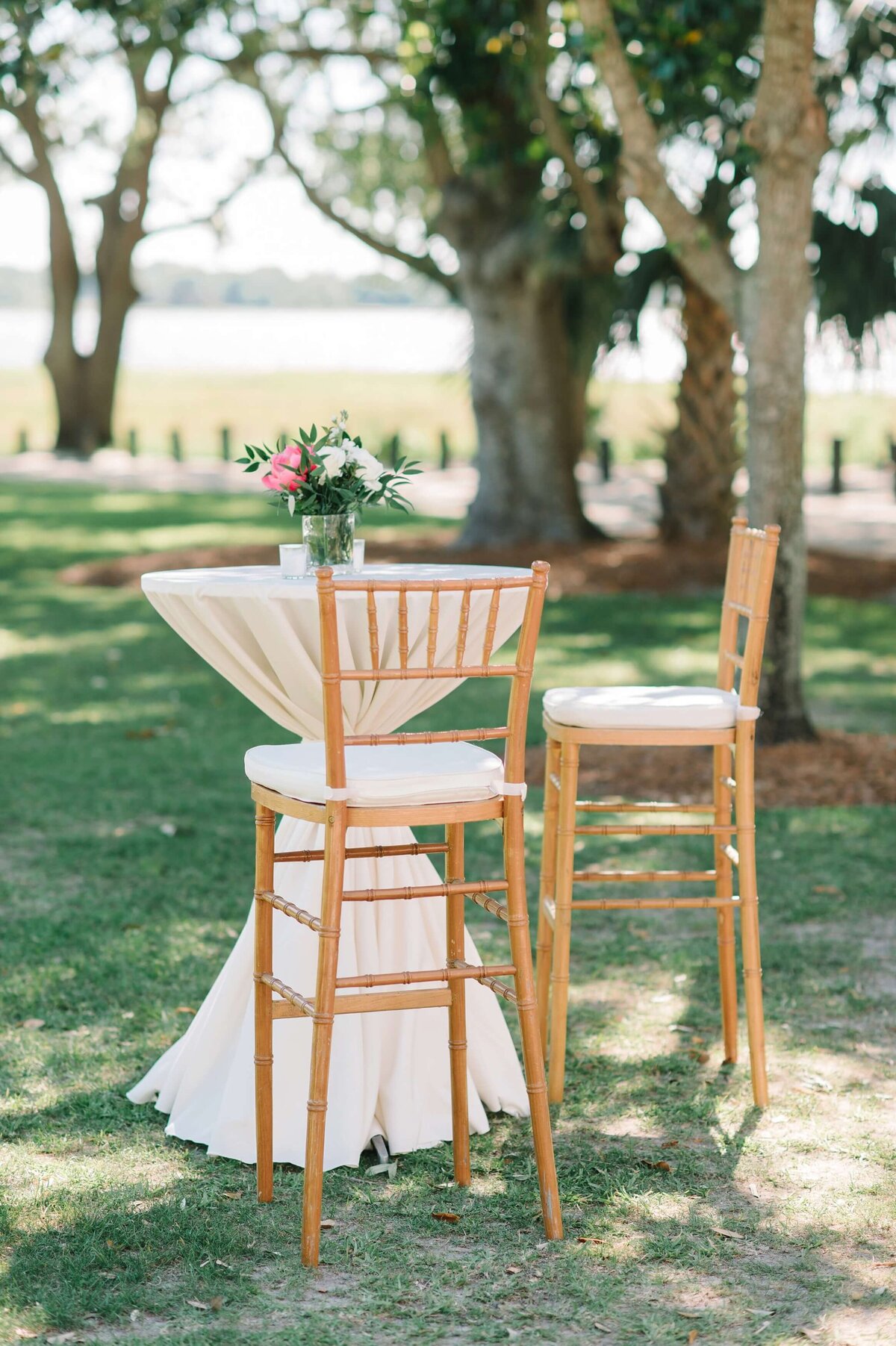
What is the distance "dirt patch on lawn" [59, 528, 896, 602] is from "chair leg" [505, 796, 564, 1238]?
9.76m

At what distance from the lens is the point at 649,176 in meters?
6.92

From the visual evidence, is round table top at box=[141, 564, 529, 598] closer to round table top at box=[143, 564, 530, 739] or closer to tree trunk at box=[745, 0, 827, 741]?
round table top at box=[143, 564, 530, 739]

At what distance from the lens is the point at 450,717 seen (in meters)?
8.28

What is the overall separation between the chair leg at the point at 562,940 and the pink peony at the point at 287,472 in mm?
894

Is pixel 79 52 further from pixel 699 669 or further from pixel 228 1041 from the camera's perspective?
pixel 228 1041

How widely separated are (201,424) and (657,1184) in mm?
37764

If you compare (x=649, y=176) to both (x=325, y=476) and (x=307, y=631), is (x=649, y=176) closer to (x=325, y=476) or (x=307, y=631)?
(x=325, y=476)

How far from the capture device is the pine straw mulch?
22.6 ft

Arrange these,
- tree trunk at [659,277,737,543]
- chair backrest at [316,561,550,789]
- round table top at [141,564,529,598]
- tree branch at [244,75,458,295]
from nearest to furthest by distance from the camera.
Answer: chair backrest at [316,561,550,789], round table top at [141,564,529,598], tree trunk at [659,277,737,543], tree branch at [244,75,458,295]

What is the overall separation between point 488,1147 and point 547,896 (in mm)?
751

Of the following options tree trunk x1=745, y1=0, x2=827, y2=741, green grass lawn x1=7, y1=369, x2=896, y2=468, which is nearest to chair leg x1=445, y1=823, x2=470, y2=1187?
tree trunk x1=745, y1=0, x2=827, y2=741

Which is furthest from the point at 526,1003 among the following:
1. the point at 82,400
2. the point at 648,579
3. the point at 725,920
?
the point at 82,400

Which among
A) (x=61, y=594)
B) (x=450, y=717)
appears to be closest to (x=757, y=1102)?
(x=450, y=717)

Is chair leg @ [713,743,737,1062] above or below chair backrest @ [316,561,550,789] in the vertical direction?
below
